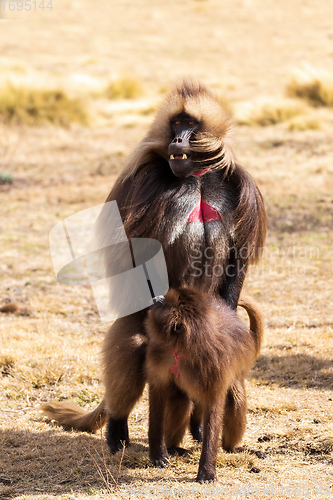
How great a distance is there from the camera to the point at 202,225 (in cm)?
Result: 407

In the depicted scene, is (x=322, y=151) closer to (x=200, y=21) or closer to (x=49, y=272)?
(x=49, y=272)

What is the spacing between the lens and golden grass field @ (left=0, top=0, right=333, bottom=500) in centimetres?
408

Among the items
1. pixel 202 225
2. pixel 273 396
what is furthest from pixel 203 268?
pixel 273 396

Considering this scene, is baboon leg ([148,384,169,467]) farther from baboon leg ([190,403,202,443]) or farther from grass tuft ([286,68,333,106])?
grass tuft ([286,68,333,106])

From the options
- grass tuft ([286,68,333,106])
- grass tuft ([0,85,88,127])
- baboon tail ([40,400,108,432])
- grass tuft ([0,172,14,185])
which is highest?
grass tuft ([286,68,333,106])

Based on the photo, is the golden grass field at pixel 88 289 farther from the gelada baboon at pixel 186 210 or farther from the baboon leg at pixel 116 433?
the gelada baboon at pixel 186 210

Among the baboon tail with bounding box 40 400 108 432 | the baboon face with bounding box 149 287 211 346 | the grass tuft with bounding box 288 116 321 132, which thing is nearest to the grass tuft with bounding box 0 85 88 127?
the grass tuft with bounding box 288 116 321 132

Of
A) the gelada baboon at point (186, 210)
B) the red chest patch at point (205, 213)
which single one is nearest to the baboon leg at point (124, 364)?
the gelada baboon at point (186, 210)

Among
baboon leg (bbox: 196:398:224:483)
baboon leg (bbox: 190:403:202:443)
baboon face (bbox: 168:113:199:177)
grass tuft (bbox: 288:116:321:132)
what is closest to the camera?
baboon leg (bbox: 196:398:224:483)

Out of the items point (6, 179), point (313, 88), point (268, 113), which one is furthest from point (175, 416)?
point (313, 88)

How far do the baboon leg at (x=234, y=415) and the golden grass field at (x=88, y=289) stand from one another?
12 centimetres

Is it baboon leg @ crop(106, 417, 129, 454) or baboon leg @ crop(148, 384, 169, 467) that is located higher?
baboon leg @ crop(148, 384, 169, 467)

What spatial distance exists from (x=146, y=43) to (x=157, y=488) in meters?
27.1

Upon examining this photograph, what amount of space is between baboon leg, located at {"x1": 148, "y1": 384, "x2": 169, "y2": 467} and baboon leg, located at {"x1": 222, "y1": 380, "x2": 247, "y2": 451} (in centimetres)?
44
